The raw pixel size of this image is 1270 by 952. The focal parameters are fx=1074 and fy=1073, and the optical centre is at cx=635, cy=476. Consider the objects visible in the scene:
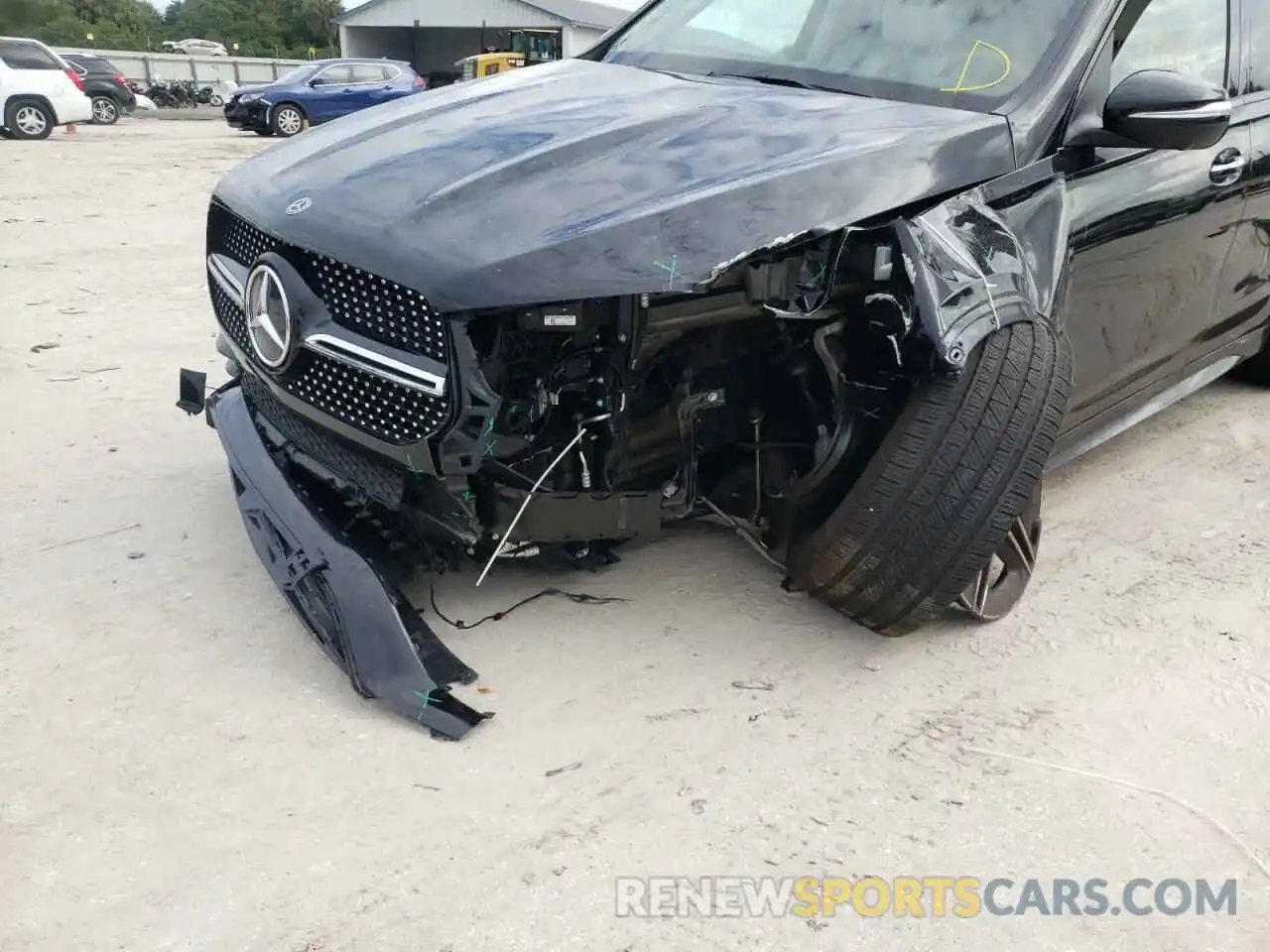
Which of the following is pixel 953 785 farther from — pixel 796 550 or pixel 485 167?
pixel 485 167

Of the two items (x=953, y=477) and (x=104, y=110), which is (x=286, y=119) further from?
(x=953, y=477)

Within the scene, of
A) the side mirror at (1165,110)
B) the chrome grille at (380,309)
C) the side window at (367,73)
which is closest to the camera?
the chrome grille at (380,309)

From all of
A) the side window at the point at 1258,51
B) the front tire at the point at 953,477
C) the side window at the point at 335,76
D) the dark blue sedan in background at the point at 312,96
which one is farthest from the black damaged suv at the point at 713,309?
the side window at the point at 335,76

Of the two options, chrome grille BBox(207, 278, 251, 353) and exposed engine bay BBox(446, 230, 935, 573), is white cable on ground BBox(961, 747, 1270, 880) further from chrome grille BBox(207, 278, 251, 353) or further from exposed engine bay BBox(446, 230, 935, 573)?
chrome grille BBox(207, 278, 251, 353)

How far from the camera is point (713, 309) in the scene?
2.38m

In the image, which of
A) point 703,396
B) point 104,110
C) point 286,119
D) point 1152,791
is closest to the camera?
point 1152,791

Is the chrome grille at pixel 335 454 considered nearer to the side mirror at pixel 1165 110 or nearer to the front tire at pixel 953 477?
the front tire at pixel 953 477

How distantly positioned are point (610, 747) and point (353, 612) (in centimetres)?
66

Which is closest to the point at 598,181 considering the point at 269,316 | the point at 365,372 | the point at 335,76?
the point at 365,372

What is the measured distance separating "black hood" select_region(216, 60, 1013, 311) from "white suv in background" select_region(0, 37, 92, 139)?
16.3 m

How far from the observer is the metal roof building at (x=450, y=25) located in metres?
36.8

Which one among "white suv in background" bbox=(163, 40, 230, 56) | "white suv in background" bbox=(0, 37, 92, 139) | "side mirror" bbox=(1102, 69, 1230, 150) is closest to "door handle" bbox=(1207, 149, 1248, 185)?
"side mirror" bbox=(1102, 69, 1230, 150)

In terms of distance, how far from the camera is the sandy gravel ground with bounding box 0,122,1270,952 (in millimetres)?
1918

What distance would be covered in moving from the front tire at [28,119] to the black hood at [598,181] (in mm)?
16265
